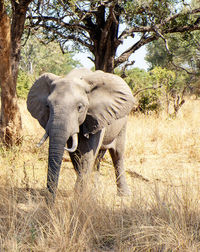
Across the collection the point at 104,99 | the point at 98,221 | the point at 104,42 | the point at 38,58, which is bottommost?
the point at 98,221

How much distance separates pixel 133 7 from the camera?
8.50m

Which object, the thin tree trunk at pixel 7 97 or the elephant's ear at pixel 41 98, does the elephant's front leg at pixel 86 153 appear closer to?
the elephant's ear at pixel 41 98

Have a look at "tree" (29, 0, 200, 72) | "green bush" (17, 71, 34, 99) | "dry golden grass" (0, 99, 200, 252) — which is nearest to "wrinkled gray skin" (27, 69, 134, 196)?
"dry golden grass" (0, 99, 200, 252)

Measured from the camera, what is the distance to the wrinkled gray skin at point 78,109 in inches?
145

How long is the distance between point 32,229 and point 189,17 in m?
8.52

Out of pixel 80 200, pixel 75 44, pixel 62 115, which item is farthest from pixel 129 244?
pixel 75 44

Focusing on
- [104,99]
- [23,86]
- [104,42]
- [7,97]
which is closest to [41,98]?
[104,99]

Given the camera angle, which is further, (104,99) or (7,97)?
(7,97)

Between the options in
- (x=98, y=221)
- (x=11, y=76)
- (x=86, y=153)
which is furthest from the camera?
(x=11, y=76)

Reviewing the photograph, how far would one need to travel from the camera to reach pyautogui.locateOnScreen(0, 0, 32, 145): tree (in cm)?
629

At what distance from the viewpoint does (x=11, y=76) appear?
6.52 metres

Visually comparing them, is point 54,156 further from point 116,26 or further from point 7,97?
point 116,26

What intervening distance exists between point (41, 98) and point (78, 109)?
612 millimetres

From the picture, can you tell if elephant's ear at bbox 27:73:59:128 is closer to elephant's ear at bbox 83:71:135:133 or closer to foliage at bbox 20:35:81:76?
elephant's ear at bbox 83:71:135:133
